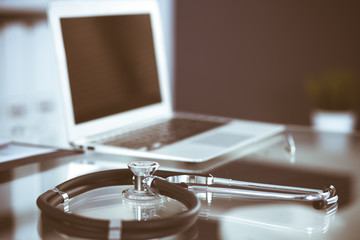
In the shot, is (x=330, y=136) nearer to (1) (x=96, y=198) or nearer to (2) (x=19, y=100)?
(1) (x=96, y=198)

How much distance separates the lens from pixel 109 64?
1.20 m

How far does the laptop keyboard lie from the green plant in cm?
188

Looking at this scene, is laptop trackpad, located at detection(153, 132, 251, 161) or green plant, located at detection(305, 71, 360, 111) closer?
laptop trackpad, located at detection(153, 132, 251, 161)

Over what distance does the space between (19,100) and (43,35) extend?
407 mm

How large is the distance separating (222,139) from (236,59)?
8.30ft

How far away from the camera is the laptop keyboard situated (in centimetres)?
100

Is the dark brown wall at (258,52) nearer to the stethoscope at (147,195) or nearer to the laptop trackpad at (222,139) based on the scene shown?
the laptop trackpad at (222,139)

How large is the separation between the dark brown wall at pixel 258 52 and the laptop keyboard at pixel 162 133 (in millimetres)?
2211

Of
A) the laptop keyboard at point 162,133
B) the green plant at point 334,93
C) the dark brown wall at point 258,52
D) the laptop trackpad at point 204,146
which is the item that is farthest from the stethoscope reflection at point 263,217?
the dark brown wall at point 258,52

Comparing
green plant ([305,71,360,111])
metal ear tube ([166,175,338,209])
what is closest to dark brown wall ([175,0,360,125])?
green plant ([305,71,360,111])

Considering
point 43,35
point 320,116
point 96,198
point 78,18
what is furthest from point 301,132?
point 43,35

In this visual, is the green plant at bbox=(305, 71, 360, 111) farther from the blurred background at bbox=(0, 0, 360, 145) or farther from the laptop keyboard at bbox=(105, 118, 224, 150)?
the laptop keyboard at bbox=(105, 118, 224, 150)

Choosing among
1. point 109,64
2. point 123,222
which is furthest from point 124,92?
point 123,222

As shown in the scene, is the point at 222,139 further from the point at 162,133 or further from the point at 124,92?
the point at 124,92
